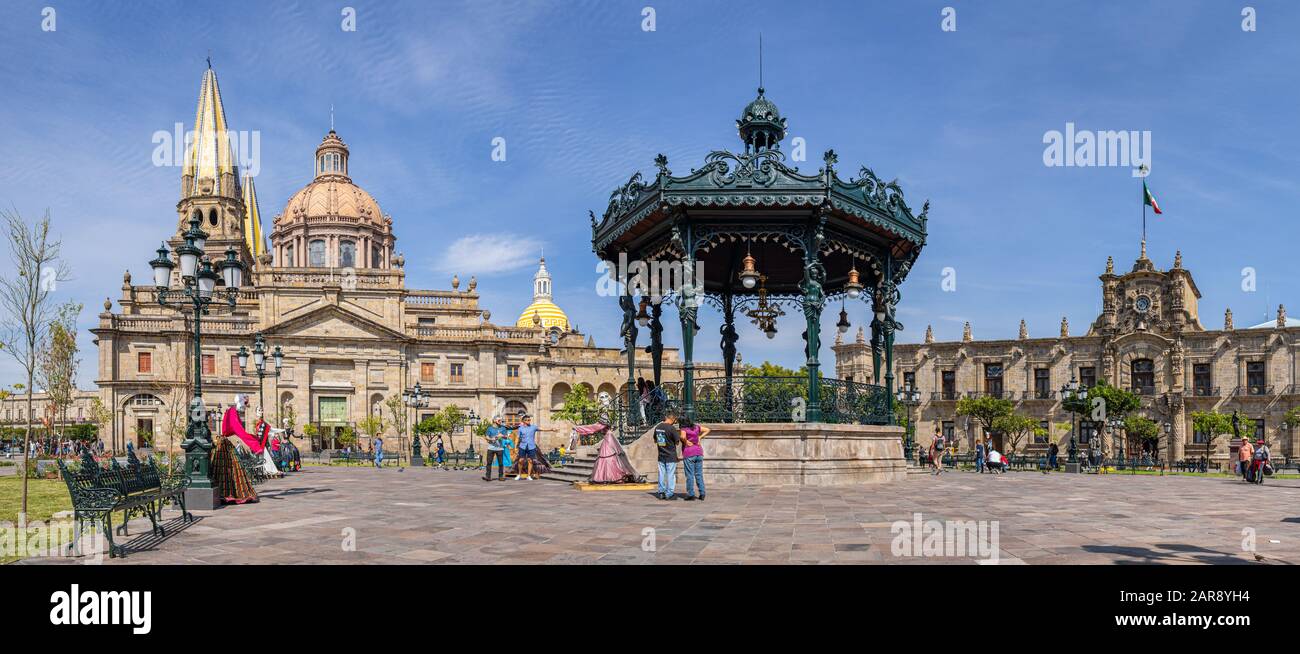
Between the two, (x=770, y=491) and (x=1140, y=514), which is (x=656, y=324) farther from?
(x=1140, y=514)

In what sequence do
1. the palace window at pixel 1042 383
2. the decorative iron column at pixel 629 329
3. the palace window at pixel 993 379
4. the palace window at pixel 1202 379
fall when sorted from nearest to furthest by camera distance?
the decorative iron column at pixel 629 329 → the palace window at pixel 1202 379 → the palace window at pixel 1042 383 → the palace window at pixel 993 379

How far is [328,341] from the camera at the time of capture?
63.4 m

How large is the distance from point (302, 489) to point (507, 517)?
8.33 metres

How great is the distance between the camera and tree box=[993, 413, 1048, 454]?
54.3 meters

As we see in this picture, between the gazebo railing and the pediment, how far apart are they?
5153 centimetres

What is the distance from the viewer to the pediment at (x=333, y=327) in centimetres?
6256

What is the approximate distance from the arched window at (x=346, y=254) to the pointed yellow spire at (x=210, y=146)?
39.0 ft

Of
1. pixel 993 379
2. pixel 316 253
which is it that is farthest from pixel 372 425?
pixel 993 379

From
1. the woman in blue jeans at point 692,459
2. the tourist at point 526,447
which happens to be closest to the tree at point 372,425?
the tourist at point 526,447

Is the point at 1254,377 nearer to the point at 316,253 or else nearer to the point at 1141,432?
the point at 1141,432

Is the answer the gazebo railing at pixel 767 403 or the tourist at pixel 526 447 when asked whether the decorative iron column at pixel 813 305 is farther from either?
the tourist at pixel 526 447

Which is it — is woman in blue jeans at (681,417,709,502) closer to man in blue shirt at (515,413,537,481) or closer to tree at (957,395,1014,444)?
man in blue shirt at (515,413,537,481)

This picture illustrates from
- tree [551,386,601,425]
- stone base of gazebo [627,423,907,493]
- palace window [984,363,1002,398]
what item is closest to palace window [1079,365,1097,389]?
palace window [984,363,1002,398]
